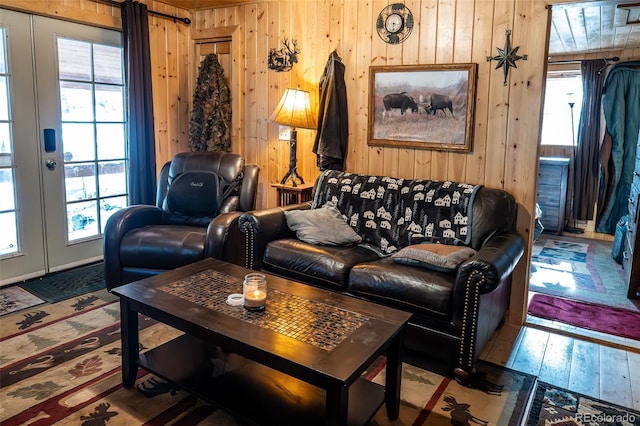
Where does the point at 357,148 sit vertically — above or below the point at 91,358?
above

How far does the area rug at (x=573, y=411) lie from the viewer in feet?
7.02

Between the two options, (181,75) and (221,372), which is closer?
(221,372)

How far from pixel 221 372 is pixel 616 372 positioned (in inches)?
82.1

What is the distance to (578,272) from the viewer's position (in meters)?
4.39

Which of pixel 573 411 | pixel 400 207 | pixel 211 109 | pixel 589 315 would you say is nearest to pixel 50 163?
pixel 211 109

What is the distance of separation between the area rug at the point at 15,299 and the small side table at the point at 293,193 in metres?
1.90

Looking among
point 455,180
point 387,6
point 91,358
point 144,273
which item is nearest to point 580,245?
point 455,180

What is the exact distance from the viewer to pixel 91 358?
2561 mm

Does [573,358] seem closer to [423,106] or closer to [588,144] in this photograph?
[423,106]

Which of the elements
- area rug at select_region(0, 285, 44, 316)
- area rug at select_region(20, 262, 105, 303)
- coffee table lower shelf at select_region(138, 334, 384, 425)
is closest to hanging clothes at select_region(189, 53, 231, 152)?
area rug at select_region(20, 262, 105, 303)

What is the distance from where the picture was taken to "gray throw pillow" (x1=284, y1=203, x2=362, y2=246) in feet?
10.5

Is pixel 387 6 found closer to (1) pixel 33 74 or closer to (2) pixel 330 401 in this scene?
(1) pixel 33 74

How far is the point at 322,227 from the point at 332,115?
3.20 ft

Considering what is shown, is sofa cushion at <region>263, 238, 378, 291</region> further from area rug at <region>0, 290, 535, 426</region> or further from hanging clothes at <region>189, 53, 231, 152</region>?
→ hanging clothes at <region>189, 53, 231, 152</region>
